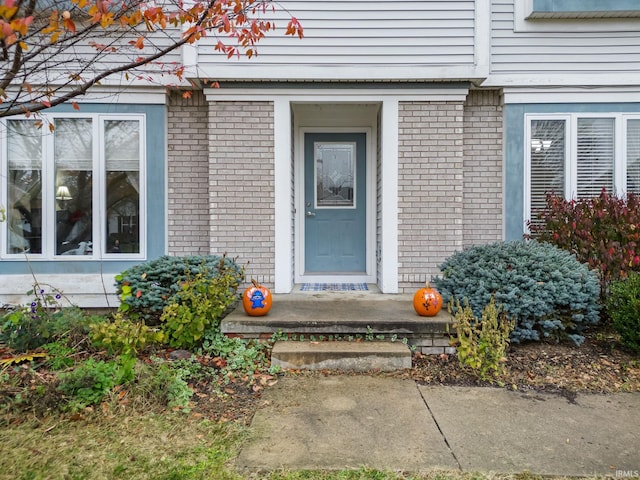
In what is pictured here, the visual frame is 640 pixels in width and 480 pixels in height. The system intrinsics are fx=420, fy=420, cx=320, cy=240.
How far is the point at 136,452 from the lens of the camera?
251 cm

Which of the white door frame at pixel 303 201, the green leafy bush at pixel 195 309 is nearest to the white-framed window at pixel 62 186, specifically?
the green leafy bush at pixel 195 309

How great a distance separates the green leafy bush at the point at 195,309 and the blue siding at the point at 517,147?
149 inches

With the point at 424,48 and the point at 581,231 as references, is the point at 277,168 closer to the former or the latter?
the point at 424,48

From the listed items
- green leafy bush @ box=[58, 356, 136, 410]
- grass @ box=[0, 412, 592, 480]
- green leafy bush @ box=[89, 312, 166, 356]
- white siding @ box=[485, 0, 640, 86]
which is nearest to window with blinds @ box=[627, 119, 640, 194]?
white siding @ box=[485, 0, 640, 86]

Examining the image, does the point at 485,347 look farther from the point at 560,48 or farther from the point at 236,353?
the point at 560,48

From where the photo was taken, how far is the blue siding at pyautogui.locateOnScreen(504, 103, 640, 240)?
5.59 m

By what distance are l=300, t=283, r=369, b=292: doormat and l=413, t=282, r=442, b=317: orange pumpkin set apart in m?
1.53

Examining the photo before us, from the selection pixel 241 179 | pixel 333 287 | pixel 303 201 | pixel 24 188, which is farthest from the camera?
pixel 303 201

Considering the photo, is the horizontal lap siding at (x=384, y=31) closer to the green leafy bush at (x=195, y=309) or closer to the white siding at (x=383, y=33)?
the white siding at (x=383, y=33)

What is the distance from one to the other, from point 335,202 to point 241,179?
5.43 ft

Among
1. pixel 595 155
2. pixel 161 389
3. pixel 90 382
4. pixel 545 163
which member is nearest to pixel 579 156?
pixel 595 155

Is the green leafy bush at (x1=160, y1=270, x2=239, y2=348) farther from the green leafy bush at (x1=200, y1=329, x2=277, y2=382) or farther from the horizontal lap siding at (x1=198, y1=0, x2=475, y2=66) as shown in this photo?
the horizontal lap siding at (x1=198, y1=0, x2=475, y2=66)

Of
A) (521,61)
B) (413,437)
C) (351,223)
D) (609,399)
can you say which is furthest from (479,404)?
(521,61)

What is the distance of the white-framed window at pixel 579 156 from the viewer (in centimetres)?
559
